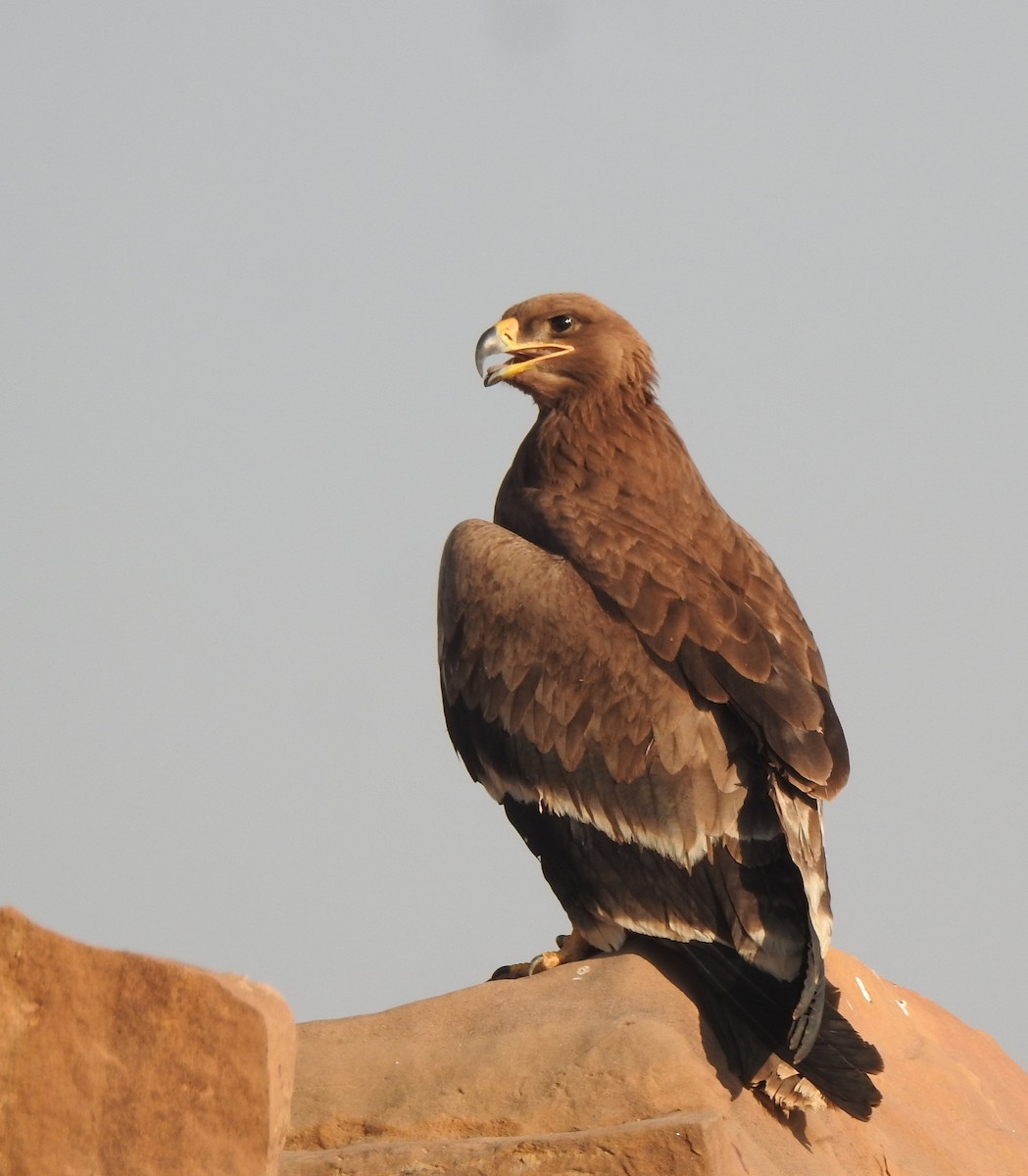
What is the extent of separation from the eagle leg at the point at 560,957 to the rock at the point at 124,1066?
2686mm

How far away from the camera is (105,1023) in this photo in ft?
18.7

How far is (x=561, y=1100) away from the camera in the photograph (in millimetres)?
6953

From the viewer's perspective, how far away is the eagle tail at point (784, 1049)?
734 cm

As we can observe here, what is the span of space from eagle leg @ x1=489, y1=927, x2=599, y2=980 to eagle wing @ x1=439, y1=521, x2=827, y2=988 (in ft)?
0.35

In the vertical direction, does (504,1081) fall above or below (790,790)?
below

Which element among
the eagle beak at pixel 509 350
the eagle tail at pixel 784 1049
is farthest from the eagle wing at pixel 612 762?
the eagle beak at pixel 509 350

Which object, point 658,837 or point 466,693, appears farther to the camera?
point 466,693

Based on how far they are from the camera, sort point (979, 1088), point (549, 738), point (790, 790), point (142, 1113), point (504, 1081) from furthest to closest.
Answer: point (979, 1088) → point (549, 738) → point (790, 790) → point (504, 1081) → point (142, 1113)

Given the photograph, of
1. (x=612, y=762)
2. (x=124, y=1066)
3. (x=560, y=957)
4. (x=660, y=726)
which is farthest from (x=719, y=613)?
(x=124, y=1066)

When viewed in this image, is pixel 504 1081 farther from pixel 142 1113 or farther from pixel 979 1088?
pixel 979 1088

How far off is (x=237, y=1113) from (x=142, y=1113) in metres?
0.28

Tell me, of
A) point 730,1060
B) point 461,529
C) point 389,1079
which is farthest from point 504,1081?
point 461,529

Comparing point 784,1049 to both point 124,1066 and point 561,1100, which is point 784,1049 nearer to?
point 561,1100

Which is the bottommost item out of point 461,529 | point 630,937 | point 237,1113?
point 237,1113
